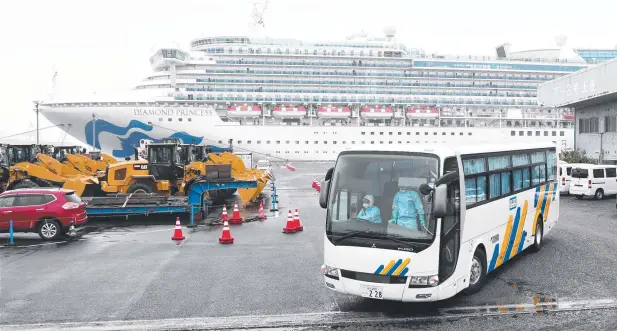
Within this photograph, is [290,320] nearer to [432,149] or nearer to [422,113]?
[432,149]

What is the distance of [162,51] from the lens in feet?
170

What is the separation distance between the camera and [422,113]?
57594mm

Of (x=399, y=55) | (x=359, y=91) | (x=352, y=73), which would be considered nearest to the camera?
(x=359, y=91)

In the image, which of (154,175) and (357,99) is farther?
(357,99)

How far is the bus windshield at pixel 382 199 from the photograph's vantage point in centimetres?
688

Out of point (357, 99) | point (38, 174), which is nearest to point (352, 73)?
point (357, 99)

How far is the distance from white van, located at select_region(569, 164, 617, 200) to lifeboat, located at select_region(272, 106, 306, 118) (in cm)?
3502

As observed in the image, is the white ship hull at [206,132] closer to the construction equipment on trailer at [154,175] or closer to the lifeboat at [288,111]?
the lifeboat at [288,111]

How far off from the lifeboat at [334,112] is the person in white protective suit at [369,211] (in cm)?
4796

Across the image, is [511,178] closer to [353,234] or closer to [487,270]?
[487,270]

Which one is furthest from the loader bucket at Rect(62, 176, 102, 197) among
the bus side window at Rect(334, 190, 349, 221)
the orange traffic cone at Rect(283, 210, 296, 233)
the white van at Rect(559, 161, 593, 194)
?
the white van at Rect(559, 161, 593, 194)

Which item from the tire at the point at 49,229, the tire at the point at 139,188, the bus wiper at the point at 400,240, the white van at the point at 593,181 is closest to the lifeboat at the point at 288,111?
the white van at the point at 593,181

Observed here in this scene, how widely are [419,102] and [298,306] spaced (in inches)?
2065

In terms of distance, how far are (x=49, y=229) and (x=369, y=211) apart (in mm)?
9919
